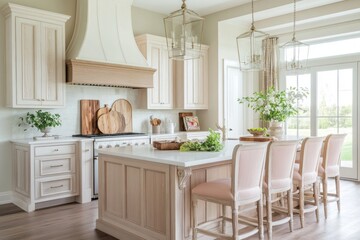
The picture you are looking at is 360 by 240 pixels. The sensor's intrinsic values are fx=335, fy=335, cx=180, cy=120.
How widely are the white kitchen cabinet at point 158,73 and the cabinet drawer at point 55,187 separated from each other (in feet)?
6.59

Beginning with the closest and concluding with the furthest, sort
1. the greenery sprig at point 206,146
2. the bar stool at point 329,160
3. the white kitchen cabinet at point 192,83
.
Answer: the greenery sprig at point 206,146 < the bar stool at point 329,160 < the white kitchen cabinet at point 192,83

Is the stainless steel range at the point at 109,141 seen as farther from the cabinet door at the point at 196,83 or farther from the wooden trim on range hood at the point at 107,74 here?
the cabinet door at the point at 196,83

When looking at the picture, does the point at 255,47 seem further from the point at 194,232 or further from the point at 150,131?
the point at 150,131

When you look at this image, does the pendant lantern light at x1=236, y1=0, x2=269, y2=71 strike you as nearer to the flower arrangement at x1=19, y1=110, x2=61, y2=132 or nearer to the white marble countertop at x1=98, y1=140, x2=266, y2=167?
the white marble countertop at x1=98, y1=140, x2=266, y2=167

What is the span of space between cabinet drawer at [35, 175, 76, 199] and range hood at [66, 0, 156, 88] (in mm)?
1433

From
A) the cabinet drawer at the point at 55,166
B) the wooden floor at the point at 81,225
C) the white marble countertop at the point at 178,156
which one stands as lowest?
the wooden floor at the point at 81,225

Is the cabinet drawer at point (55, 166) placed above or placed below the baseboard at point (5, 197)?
above

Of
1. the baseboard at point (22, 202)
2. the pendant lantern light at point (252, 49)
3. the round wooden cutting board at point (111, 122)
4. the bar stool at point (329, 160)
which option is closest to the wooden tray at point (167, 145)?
the pendant lantern light at point (252, 49)

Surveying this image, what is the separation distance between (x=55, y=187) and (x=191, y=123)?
3102mm

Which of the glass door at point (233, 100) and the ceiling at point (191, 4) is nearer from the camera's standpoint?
the ceiling at point (191, 4)

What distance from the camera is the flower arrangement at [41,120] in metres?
4.68

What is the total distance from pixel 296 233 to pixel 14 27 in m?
4.33

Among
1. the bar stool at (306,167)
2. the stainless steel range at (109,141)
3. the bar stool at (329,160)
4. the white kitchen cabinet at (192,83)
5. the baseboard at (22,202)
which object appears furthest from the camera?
the white kitchen cabinet at (192,83)

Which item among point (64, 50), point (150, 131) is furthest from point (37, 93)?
point (150, 131)
